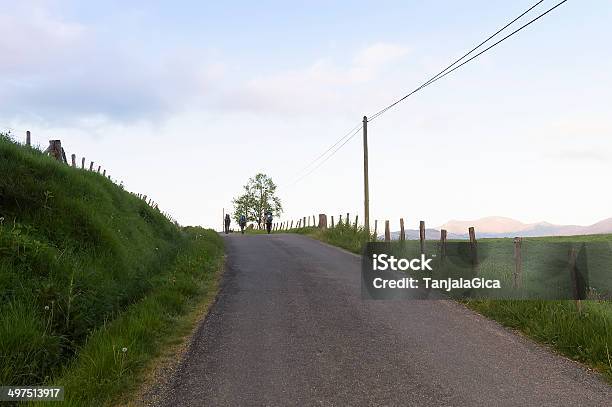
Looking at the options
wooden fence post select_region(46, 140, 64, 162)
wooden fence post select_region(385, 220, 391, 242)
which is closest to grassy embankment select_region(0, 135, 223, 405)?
wooden fence post select_region(46, 140, 64, 162)

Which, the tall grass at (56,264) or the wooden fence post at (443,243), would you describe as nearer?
the tall grass at (56,264)

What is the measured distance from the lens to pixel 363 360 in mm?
6016

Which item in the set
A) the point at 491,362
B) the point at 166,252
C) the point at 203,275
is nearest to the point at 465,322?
the point at 491,362

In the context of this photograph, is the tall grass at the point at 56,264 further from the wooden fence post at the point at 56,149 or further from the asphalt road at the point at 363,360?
the wooden fence post at the point at 56,149

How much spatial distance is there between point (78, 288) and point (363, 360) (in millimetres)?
5013

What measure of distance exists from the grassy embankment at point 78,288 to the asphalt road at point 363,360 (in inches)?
31.5

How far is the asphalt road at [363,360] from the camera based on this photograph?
494 centimetres

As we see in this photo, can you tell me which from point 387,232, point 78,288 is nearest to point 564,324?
point 78,288

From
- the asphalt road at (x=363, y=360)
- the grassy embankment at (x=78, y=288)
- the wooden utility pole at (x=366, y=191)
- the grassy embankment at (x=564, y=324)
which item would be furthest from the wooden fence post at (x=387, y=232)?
the asphalt road at (x=363, y=360)

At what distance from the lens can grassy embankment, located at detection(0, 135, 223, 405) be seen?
5266 mm

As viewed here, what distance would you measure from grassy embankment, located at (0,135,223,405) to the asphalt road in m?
0.80

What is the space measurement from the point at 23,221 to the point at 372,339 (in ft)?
23.8

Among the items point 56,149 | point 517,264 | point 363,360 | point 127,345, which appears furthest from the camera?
point 56,149

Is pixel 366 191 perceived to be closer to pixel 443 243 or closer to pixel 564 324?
pixel 443 243
